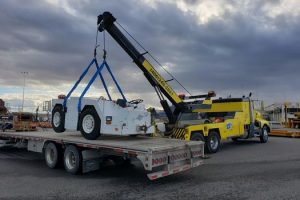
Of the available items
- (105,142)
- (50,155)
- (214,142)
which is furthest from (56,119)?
(214,142)

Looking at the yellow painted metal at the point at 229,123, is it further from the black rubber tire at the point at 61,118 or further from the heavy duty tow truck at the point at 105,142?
the black rubber tire at the point at 61,118

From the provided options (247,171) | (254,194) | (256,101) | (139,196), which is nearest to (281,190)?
(254,194)

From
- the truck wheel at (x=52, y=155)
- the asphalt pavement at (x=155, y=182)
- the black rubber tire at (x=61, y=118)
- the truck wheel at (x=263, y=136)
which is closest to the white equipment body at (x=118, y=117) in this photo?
the black rubber tire at (x=61, y=118)

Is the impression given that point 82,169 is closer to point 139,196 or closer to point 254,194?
point 139,196

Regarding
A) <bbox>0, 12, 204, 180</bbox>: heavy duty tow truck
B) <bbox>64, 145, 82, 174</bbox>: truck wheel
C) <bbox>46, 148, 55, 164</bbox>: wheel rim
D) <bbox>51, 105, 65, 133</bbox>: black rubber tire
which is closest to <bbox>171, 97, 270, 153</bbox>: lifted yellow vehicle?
<bbox>0, 12, 204, 180</bbox>: heavy duty tow truck

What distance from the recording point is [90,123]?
10.3 metres

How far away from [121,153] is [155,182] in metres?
1.10

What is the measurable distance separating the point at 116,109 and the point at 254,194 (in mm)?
4420

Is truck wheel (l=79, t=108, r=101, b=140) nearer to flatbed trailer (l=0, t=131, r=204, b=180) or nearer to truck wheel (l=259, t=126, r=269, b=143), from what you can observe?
flatbed trailer (l=0, t=131, r=204, b=180)

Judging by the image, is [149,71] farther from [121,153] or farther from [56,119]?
[121,153]

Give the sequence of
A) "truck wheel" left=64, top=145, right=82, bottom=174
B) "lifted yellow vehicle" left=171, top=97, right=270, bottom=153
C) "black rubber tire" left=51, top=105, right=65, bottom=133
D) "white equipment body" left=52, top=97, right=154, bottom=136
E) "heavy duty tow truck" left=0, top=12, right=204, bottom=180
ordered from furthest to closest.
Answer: "lifted yellow vehicle" left=171, top=97, right=270, bottom=153
"black rubber tire" left=51, top=105, right=65, bottom=133
"white equipment body" left=52, top=97, right=154, bottom=136
"truck wheel" left=64, top=145, right=82, bottom=174
"heavy duty tow truck" left=0, top=12, right=204, bottom=180

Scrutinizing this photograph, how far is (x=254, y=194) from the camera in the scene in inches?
294

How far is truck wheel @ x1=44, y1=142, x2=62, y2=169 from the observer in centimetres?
1033

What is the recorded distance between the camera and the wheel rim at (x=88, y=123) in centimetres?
1024
